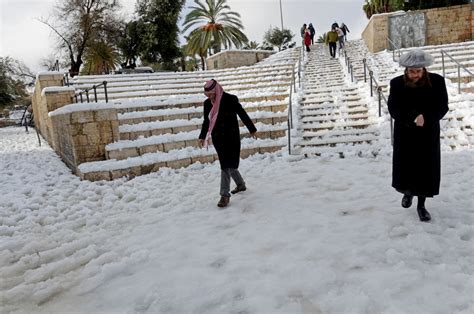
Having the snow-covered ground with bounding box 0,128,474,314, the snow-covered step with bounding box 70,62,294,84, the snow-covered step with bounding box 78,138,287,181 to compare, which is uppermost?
the snow-covered step with bounding box 70,62,294,84

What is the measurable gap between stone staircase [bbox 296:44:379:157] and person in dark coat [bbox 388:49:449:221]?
3.32 m

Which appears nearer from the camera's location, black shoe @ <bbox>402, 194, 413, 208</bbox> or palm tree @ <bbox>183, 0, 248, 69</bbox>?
black shoe @ <bbox>402, 194, 413, 208</bbox>

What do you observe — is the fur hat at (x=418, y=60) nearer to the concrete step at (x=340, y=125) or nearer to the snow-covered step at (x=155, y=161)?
the snow-covered step at (x=155, y=161)

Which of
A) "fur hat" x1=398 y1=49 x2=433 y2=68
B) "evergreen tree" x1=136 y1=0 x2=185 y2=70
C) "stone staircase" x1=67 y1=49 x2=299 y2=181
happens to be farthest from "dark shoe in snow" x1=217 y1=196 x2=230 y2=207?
"evergreen tree" x1=136 y1=0 x2=185 y2=70

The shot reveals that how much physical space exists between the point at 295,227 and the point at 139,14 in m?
27.3

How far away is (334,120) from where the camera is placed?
868cm

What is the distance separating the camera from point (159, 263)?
3189 mm

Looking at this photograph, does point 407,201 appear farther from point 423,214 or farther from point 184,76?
point 184,76

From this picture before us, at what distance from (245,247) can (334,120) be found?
600 cm

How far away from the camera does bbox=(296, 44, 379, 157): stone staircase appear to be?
7414mm

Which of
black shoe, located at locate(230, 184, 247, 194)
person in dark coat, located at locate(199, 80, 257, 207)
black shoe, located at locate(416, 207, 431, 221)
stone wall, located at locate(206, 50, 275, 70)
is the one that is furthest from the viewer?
stone wall, located at locate(206, 50, 275, 70)

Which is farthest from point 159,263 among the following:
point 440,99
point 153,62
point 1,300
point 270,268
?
point 153,62

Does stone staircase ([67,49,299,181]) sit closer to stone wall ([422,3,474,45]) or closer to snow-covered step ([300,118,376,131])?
snow-covered step ([300,118,376,131])

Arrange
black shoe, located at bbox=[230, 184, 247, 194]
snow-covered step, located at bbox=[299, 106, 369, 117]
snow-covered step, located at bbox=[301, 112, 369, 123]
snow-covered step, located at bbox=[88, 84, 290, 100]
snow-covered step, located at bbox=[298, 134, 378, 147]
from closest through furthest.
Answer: black shoe, located at bbox=[230, 184, 247, 194] → snow-covered step, located at bbox=[298, 134, 378, 147] → snow-covered step, located at bbox=[301, 112, 369, 123] → snow-covered step, located at bbox=[299, 106, 369, 117] → snow-covered step, located at bbox=[88, 84, 290, 100]
